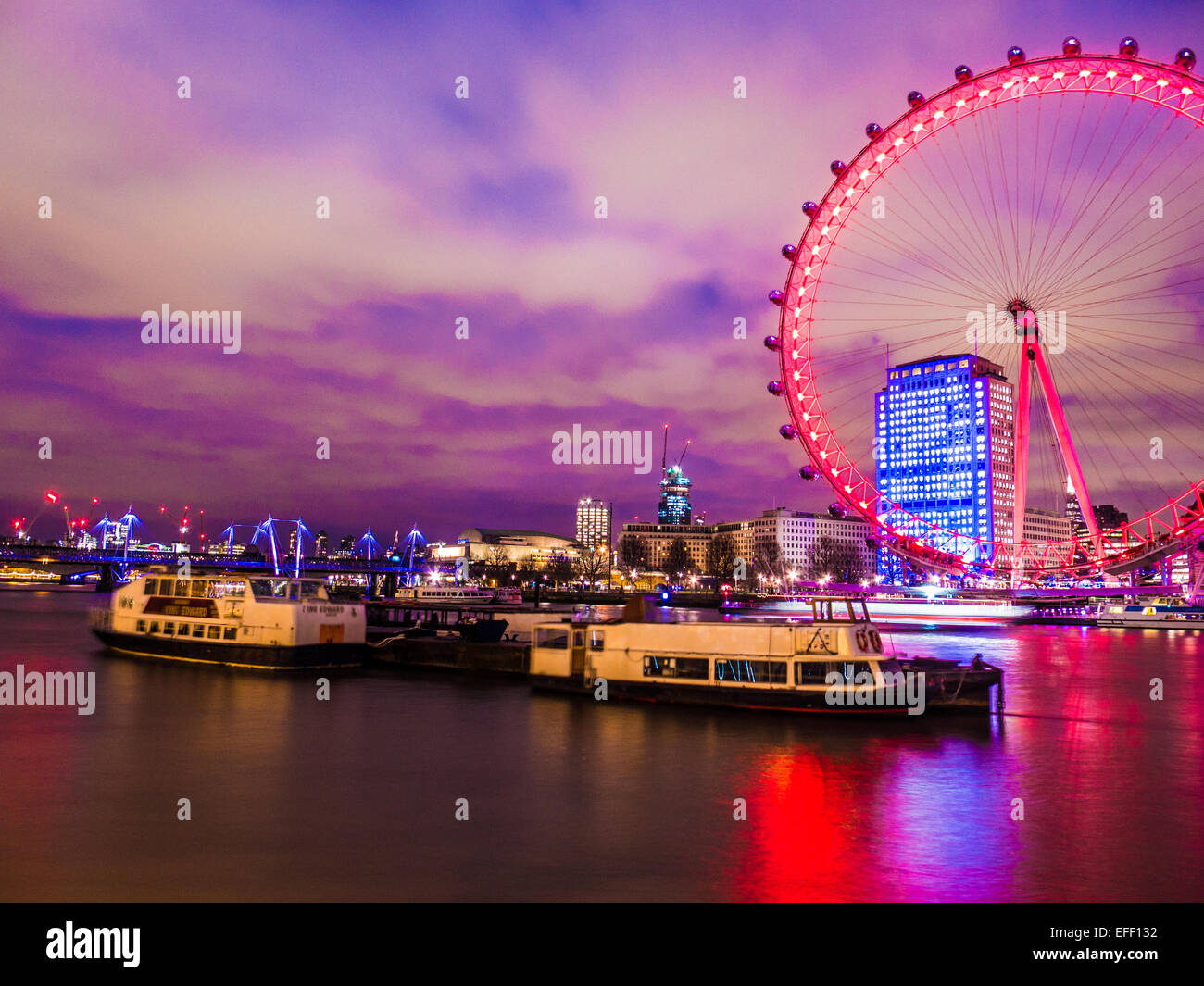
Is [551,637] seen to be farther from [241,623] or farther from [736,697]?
[241,623]

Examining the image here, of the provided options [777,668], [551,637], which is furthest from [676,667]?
[551,637]

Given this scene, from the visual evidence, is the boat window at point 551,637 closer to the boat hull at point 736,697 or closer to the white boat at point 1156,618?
the boat hull at point 736,697

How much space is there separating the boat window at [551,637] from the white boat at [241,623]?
1332 centimetres

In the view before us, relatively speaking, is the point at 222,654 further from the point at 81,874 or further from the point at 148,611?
the point at 81,874

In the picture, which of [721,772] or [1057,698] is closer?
[721,772]

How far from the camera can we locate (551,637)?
4222cm

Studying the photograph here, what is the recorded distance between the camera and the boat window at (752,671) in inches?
1307

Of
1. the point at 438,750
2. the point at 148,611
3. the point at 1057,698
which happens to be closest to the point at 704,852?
the point at 438,750

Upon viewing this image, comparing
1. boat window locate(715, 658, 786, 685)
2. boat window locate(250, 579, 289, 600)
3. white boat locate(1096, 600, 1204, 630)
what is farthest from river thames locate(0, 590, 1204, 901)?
white boat locate(1096, 600, 1204, 630)

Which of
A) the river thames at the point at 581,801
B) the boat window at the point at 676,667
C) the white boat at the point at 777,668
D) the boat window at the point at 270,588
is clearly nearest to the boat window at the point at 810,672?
the white boat at the point at 777,668

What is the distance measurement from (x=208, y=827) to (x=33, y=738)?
14643mm

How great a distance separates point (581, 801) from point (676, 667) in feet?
50.0

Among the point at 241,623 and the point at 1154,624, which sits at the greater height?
the point at 241,623
